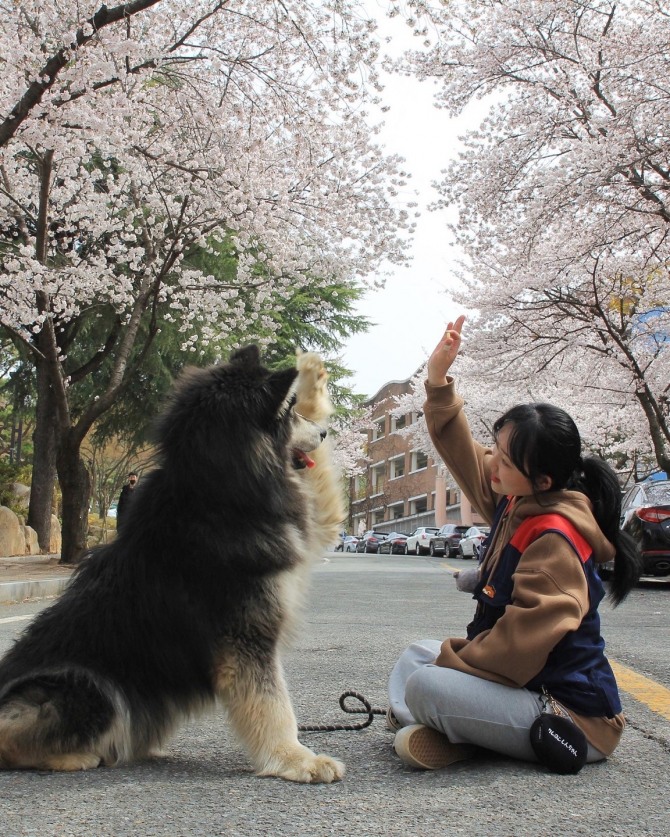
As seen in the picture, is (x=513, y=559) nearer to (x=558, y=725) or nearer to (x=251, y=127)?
(x=558, y=725)

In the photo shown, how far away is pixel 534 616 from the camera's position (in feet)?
8.46

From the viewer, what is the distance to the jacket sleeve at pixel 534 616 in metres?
2.58

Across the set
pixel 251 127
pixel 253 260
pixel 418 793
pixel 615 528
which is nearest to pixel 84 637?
pixel 418 793

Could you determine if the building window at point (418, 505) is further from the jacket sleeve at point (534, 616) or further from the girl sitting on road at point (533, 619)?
the jacket sleeve at point (534, 616)

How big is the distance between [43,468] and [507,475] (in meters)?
19.0

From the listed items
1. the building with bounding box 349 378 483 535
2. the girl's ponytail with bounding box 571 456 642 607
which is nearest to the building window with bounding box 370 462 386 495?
the building with bounding box 349 378 483 535

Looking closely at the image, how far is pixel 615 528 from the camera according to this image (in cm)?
290

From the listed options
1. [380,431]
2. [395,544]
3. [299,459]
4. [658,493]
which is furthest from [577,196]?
[380,431]

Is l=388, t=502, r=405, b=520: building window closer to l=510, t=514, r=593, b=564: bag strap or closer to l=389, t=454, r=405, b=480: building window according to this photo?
l=389, t=454, r=405, b=480: building window

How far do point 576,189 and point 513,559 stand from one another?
1359 centimetres

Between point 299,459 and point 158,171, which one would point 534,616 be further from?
point 158,171

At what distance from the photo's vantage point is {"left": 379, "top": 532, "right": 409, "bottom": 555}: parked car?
50344mm

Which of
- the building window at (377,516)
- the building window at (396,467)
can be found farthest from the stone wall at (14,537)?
the building window at (377,516)

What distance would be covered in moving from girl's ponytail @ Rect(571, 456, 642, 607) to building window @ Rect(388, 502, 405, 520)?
73.8 metres
